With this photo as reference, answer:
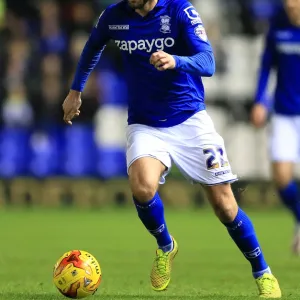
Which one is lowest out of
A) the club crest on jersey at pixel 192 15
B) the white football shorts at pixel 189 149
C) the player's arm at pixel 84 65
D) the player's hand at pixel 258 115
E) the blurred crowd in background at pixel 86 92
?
the blurred crowd in background at pixel 86 92

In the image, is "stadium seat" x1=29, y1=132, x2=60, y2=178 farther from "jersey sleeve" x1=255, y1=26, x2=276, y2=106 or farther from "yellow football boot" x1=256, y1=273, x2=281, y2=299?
"yellow football boot" x1=256, y1=273, x2=281, y2=299

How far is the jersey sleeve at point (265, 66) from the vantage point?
35.7ft

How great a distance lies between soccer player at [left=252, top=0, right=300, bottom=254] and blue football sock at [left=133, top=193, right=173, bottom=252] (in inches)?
136

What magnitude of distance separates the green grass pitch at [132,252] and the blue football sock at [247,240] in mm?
231

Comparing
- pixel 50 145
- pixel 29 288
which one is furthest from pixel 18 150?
→ pixel 29 288

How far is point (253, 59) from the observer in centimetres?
1939

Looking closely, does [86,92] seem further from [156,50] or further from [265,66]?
[156,50]

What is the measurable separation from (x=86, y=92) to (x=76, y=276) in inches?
492

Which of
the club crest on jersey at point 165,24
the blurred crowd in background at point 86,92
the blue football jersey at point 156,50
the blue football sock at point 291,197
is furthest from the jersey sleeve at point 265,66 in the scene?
the blurred crowd in background at point 86,92

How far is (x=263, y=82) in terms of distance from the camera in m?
10.9

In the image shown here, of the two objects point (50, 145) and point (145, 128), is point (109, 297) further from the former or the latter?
point (50, 145)

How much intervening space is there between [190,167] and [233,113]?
11855mm

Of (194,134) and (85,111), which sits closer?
(194,134)

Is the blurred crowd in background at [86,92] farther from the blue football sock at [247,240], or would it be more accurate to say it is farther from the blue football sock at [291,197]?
the blue football sock at [247,240]
